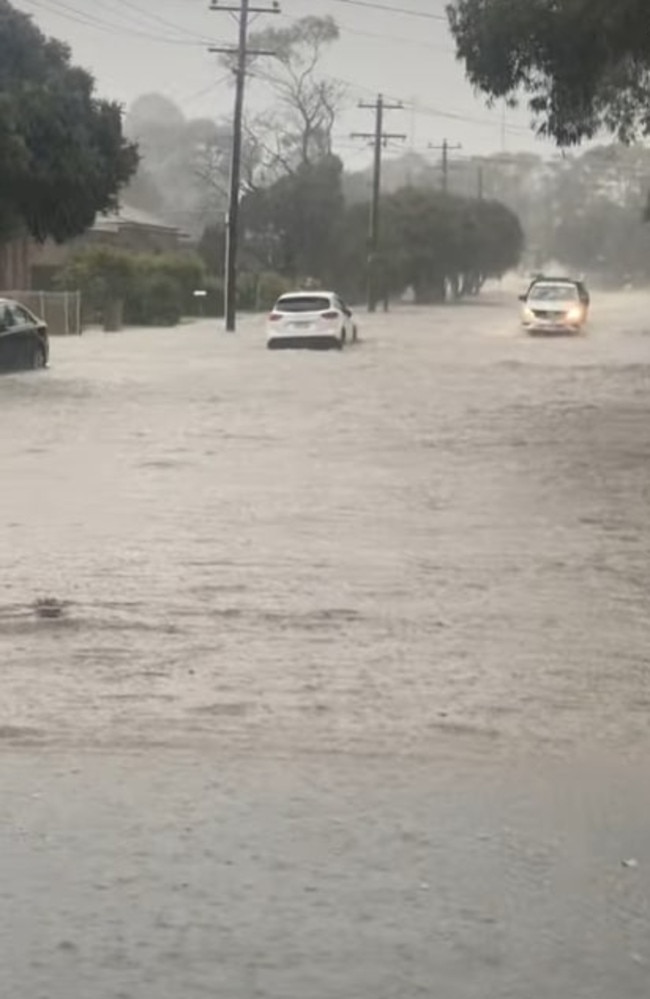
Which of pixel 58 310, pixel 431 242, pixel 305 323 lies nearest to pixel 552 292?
pixel 58 310

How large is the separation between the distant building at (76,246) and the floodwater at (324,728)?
3584 centimetres

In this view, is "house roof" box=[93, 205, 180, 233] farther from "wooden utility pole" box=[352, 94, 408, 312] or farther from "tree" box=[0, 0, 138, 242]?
"tree" box=[0, 0, 138, 242]

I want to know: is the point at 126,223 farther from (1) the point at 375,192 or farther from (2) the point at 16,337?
(2) the point at 16,337

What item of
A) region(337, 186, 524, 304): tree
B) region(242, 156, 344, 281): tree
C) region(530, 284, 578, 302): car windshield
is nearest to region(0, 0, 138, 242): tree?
region(530, 284, 578, 302): car windshield

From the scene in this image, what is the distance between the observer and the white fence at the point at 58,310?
174ft

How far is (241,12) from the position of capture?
54.2 meters

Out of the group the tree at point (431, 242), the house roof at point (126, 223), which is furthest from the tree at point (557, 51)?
the tree at point (431, 242)

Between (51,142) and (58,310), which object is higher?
(51,142)

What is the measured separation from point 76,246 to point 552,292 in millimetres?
19869

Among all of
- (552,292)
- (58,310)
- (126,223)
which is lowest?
(58,310)

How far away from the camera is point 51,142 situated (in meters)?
29.7

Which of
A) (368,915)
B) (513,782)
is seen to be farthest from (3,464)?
(368,915)

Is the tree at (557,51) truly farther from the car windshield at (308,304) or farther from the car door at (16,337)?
the car windshield at (308,304)

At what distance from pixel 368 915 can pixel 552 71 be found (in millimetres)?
22256
